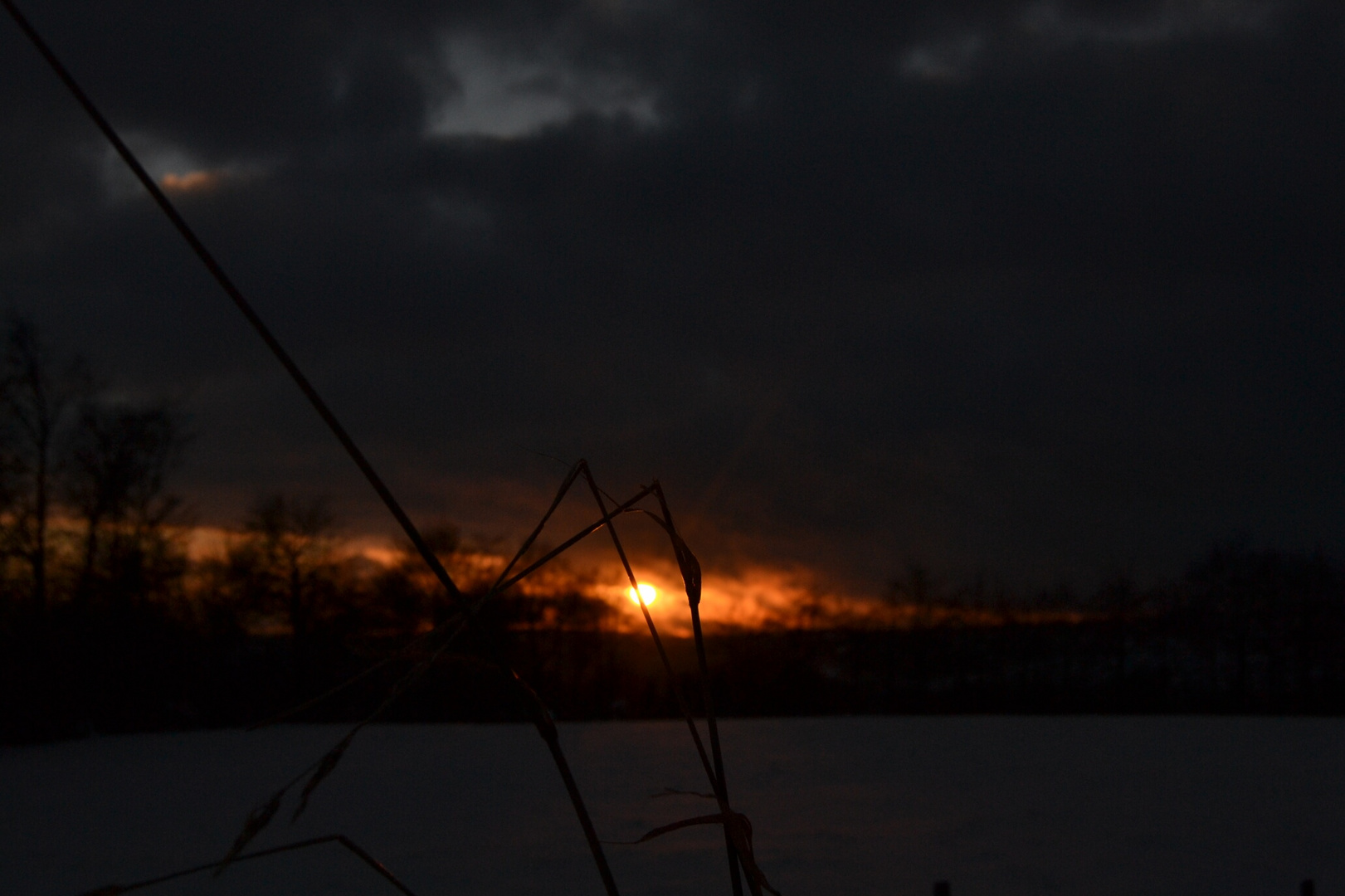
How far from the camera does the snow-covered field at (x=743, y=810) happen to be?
17.4 ft

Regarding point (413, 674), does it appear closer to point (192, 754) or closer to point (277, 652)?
point (192, 754)

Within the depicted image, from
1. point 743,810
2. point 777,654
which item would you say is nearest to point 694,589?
point 743,810

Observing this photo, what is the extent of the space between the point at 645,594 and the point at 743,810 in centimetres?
696

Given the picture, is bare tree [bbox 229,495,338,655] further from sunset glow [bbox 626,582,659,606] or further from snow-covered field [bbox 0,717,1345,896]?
sunset glow [bbox 626,582,659,606]

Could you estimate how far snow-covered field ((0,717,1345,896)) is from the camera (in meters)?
5.30

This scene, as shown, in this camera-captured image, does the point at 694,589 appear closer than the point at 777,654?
Yes

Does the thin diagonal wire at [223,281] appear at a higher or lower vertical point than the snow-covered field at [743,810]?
higher

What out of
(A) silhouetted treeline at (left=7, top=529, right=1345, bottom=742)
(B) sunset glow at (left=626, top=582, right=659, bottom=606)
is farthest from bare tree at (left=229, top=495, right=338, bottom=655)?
(B) sunset glow at (left=626, top=582, right=659, bottom=606)

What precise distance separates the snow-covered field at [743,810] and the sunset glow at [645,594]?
4844mm

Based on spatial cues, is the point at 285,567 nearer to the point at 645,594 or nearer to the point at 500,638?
the point at 500,638

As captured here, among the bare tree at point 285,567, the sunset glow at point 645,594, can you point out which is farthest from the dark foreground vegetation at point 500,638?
the sunset glow at point 645,594

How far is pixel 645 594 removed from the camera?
0.38 metres

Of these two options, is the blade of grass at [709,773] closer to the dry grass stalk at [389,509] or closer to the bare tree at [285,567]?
the dry grass stalk at [389,509]

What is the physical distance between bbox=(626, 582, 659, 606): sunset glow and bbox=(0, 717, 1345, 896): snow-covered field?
15.9 feet
